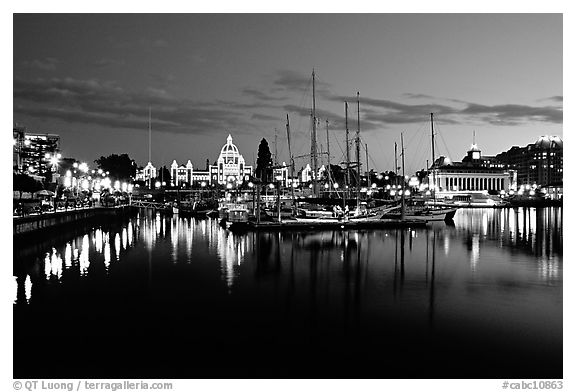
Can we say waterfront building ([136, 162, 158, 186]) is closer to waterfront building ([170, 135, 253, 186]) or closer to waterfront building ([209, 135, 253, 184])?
waterfront building ([170, 135, 253, 186])

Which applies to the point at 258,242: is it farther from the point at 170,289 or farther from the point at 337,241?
the point at 170,289

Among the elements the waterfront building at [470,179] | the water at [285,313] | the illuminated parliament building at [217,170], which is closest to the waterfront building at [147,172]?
the illuminated parliament building at [217,170]

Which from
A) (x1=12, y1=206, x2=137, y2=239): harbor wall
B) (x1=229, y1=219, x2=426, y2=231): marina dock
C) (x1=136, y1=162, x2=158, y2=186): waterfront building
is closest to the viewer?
(x1=12, y1=206, x2=137, y2=239): harbor wall

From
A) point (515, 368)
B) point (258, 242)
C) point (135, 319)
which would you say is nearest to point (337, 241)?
point (258, 242)

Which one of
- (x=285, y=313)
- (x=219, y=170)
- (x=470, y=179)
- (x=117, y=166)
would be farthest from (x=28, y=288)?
(x=219, y=170)

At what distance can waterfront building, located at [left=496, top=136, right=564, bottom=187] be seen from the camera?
114m

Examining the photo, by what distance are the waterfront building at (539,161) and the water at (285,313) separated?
4058 inches

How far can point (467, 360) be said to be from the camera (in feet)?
26.9

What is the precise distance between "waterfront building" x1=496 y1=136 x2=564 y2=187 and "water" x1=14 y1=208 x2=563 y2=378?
10306cm

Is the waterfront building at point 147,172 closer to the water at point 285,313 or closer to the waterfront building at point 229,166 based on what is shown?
the waterfront building at point 229,166

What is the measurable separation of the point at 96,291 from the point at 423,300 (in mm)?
8092

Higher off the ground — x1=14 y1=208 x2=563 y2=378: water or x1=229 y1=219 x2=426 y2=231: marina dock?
x1=229 y1=219 x2=426 y2=231: marina dock

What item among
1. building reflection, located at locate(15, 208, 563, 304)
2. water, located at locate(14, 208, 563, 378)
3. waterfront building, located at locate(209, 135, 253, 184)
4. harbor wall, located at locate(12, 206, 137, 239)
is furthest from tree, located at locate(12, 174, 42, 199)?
waterfront building, located at locate(209, 135, 253, 184)

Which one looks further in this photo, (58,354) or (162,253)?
(162,253)
